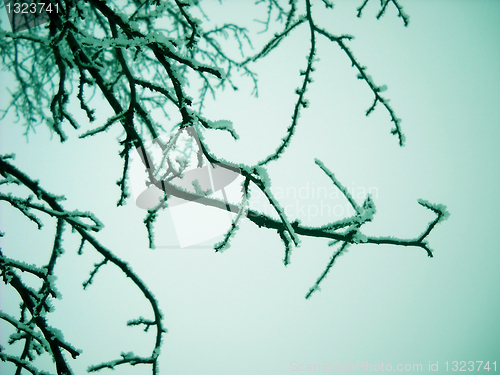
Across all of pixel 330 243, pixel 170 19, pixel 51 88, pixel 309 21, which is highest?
pixel 170 19

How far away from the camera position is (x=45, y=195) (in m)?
1.38

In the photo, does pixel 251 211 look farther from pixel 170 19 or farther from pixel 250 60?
pixel 170 19

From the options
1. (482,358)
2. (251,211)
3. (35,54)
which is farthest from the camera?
(482,358)

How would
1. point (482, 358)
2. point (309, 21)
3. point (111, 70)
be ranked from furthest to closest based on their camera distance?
point (482, 358), point (111, 70), point (309, 21)

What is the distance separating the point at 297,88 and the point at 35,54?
2687mm

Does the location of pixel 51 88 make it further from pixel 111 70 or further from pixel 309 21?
pixel 309 21

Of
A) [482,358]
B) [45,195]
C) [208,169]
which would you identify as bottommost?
[482,358]

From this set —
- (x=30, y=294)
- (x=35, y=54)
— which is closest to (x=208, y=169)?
(x=30, y=294)

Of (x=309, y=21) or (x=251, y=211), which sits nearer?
(x=251, y=211)

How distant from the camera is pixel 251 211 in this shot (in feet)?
3.53

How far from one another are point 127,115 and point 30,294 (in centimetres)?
127

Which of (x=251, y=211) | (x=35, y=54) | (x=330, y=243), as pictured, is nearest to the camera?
(x=251, y=211)

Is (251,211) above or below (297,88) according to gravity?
below

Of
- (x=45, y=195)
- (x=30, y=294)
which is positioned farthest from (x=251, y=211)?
(x=30, y=294)
